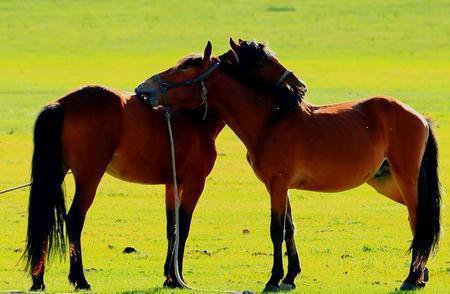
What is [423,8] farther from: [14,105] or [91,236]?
[91,236]

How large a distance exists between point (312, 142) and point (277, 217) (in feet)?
2.77

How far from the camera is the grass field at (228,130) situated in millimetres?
13438

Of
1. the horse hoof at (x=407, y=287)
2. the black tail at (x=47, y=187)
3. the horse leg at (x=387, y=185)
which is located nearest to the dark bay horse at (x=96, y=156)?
the black tail at (x=47, y=187)

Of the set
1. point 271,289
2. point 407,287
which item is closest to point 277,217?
point 271,289

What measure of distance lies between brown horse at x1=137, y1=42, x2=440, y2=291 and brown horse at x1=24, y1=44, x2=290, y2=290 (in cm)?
37

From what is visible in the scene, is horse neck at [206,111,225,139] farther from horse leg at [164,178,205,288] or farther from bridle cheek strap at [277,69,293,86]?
bridle cheek strap at [277,69,293,86]

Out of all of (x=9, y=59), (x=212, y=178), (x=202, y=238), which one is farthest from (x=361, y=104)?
(x=9, y=59)

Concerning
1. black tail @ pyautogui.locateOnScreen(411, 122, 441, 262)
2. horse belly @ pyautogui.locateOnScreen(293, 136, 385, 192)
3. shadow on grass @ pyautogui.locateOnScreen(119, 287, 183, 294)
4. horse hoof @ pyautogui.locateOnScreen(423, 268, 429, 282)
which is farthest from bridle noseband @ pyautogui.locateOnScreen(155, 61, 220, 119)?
horse hoof @ pyautogui.locateOnScreen(423, 268, 429, 282)

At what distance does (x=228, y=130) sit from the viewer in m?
30.7

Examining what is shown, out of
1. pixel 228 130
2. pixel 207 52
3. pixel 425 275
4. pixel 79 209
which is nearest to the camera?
pixel 207 52

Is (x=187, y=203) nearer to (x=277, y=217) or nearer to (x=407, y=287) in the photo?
(x=277, y=217)

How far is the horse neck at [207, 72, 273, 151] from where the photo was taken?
11.5 m

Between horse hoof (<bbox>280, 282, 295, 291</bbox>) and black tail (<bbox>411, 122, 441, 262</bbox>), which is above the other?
black tail (<bbox>411, 122, 441, 262</bbox>)

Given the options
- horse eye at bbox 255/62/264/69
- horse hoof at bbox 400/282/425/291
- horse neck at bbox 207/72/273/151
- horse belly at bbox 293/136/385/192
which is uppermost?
horse eye at bbox 255/62/264/69
